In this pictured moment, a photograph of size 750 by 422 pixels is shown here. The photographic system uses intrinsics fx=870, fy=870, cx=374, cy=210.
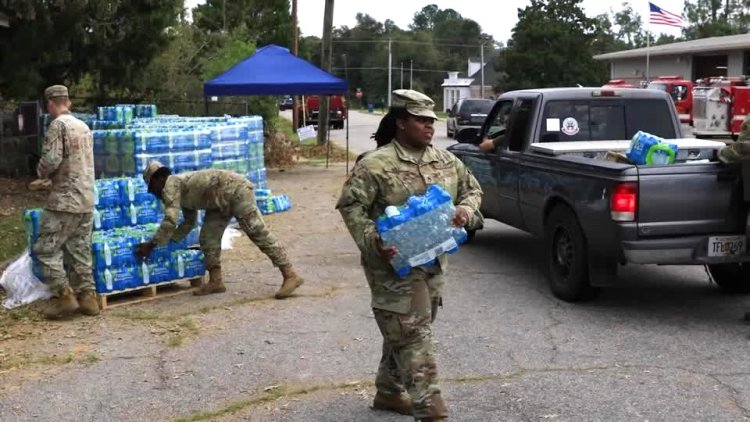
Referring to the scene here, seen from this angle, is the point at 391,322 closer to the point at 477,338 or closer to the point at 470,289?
the point at 477,338

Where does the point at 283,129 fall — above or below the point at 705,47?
below

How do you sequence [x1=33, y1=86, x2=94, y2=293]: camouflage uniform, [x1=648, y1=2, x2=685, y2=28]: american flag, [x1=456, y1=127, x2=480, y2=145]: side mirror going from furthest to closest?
1. [x1=648, y1=2, x2=685, y2=28]: american flag
2. [x1=456, y1=127, x2=480, y2=145]: side mirror
3. [x1=33, y1=86, x2=94, y2=293]: camouflage uniform

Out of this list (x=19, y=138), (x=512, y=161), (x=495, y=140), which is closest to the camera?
(x=512, y=161)

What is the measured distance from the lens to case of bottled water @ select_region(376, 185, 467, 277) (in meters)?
4.20

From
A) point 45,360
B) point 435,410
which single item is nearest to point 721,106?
point 45,360

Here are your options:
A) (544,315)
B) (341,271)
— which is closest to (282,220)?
(341,271)

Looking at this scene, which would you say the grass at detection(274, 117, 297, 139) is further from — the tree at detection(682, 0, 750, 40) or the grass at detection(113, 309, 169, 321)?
the tree at detection(682, 0, 750, 40)

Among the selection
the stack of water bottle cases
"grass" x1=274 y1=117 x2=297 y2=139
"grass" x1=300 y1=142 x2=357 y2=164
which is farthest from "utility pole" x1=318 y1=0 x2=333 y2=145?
the stack of water bottle cases

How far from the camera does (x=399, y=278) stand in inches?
174

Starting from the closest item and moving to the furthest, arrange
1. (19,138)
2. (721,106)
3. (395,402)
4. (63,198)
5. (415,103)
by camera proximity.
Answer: (415,103) → (395,402) → (63,198) → (19,138) → (721,106)

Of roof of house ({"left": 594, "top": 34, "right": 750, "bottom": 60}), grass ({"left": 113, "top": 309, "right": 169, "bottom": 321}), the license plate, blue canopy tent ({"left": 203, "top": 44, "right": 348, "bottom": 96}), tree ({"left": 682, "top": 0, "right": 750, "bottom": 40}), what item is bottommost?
grass ({"left": 113, "top": 309, "right": 169, "bottom": 321})

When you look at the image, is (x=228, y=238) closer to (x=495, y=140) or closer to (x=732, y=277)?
(x=495, y=140)

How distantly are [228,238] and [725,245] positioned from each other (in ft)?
20.2

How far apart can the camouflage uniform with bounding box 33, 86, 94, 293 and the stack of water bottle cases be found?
0.83 ft
